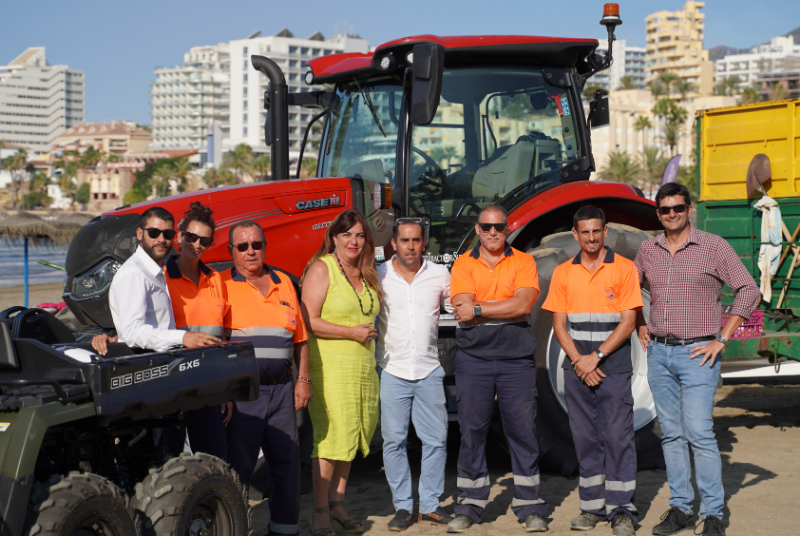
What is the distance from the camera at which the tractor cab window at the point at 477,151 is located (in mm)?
5594

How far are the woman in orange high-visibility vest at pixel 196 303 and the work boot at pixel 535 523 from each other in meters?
1.62

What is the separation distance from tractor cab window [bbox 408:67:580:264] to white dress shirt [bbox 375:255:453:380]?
1.02 m

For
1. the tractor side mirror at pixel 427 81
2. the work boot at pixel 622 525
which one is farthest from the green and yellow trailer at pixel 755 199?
the tractor side mirror at pixel 427 81

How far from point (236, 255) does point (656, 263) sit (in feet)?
7.04

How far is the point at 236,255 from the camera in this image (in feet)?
13.8

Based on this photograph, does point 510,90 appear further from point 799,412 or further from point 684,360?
point 799,412

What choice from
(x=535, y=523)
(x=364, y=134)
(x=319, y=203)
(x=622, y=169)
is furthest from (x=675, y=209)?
(x=622, y=169)

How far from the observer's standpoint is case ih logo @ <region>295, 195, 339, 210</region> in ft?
17.3

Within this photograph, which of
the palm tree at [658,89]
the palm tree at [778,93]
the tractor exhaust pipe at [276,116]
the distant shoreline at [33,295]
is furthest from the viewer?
the palm tree at [658,89]

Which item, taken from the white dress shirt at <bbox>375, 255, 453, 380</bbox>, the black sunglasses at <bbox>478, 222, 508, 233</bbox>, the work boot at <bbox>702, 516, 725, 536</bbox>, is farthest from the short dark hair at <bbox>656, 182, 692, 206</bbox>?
the work boot at <bbox>702, 516, 725, 536</bbox>

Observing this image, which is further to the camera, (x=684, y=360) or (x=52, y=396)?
(x=684, y=360)

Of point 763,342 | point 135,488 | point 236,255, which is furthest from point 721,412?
point 135,488

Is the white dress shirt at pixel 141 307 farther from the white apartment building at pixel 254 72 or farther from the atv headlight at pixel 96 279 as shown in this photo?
the white apartment building at pixel 254 72

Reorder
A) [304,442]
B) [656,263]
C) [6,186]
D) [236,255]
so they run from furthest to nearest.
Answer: [6,186]
[304,442]
[656,263]
[236,255]
